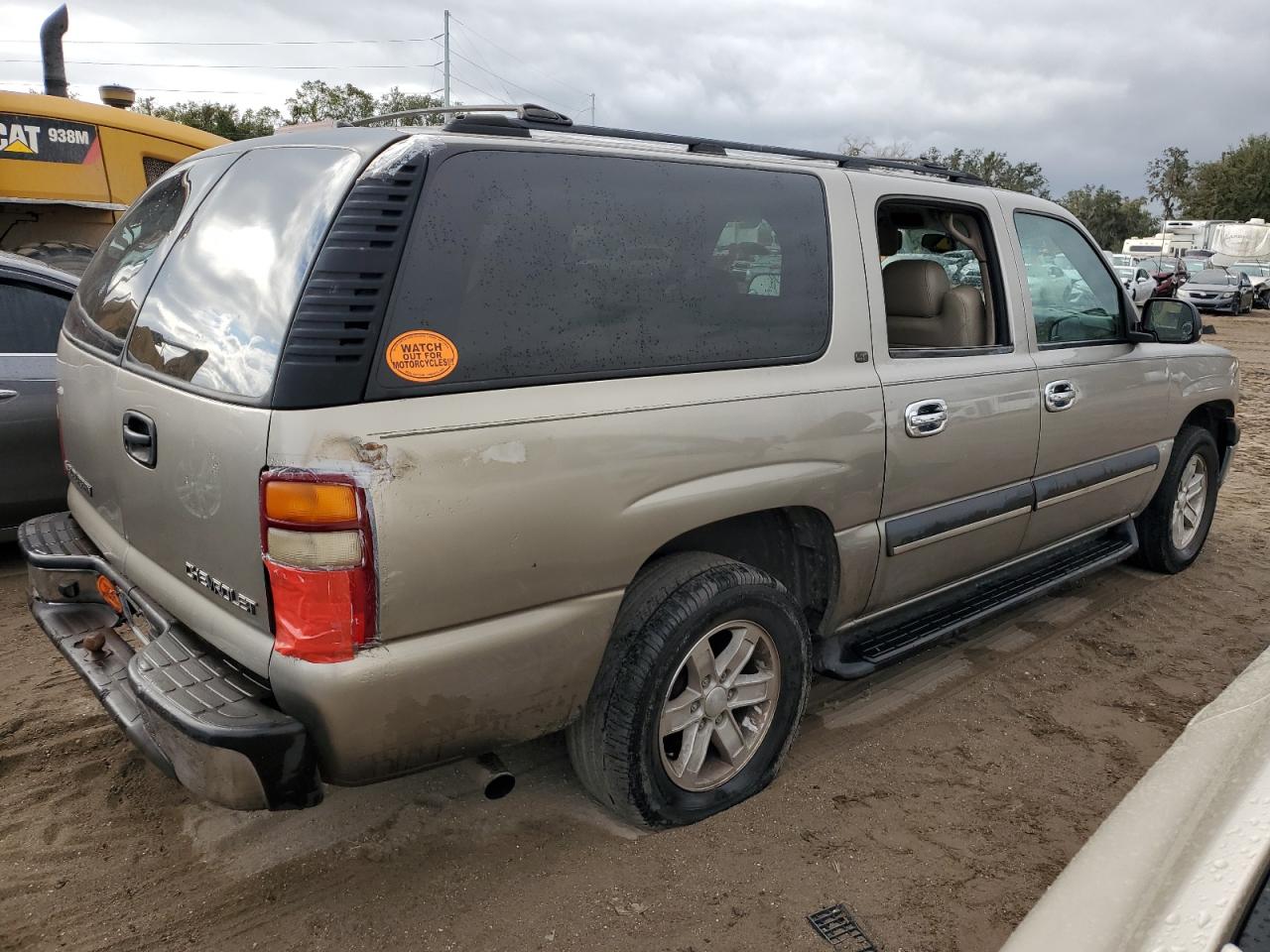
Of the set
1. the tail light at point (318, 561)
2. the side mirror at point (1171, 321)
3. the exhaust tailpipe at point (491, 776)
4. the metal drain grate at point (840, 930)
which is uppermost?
the side mirror at point (1171, 321)

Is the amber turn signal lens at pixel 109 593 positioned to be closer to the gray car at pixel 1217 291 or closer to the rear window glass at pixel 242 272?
the rear window glass at pixel 242 272

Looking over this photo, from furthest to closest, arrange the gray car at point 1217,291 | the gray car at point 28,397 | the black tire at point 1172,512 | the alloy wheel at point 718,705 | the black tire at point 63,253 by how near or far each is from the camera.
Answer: the gray car at point 1217,291 < the black tire at point 63,253 < the black tire at point 1172,512 < the gray car at point 28,397 < the alloy wheel at point 718,705

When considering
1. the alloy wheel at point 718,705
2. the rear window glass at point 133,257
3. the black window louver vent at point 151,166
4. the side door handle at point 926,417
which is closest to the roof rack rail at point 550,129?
the rear window glass at point 133,257

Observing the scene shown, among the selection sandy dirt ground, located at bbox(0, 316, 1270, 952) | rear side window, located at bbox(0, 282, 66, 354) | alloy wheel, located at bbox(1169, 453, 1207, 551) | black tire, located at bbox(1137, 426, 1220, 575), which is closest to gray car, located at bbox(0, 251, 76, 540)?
rear side window, located at bbox(0, 282, 66, 354)

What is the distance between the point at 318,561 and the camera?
6.38 ft

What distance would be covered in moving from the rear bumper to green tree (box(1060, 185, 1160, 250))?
223ft

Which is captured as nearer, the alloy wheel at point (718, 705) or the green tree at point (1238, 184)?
the alloy wheel at point (718, 705)

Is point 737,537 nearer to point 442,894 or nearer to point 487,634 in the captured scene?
point 487,634

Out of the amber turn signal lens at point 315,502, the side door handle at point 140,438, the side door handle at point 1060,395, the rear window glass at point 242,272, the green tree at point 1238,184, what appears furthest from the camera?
the green tree at point 1238,184

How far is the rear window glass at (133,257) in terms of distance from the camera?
2547mm

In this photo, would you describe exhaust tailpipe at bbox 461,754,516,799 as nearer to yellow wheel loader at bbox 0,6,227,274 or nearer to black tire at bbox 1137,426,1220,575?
black tire at bbox 1137,426,1220,575

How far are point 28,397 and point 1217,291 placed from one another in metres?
28.3

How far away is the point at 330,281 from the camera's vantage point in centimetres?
200

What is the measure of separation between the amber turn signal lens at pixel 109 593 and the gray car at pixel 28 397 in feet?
6.79
